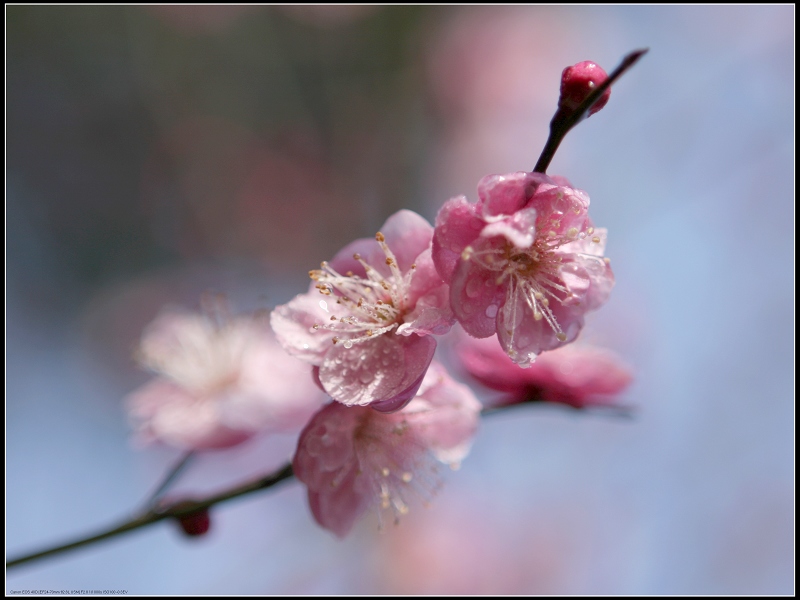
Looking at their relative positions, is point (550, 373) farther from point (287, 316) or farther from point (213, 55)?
point (213, 55)

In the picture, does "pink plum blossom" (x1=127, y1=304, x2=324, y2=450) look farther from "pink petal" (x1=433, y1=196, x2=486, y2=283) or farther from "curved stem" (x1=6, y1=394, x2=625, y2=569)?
"pink petal" (x1=433, y1=196, x2=486, y2=283)

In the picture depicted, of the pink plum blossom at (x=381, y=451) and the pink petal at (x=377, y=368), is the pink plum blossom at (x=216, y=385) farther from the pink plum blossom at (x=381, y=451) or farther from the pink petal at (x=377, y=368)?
the pink petal at (x=377, y=368)

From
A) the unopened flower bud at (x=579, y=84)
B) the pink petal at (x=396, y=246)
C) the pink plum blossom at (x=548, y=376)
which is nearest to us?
the unopened flower bud at (x=579, y=84)

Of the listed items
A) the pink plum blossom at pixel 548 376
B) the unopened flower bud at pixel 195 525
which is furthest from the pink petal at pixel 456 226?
the unopened flower bud at pixel 195 525

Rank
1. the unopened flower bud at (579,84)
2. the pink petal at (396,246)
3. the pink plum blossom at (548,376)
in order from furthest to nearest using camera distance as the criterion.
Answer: the pink plum blossom at (548,376) → the pink petal at (396,246) → the unopened flower bud at (579,84)

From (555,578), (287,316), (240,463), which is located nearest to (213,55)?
(240,463)

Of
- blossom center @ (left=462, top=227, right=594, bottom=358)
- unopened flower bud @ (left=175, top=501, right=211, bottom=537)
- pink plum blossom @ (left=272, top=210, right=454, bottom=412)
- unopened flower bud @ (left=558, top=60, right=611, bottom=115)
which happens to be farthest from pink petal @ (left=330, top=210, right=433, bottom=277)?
unopened flower bud @ (left=175, top=501, right=211, bottom=537)
